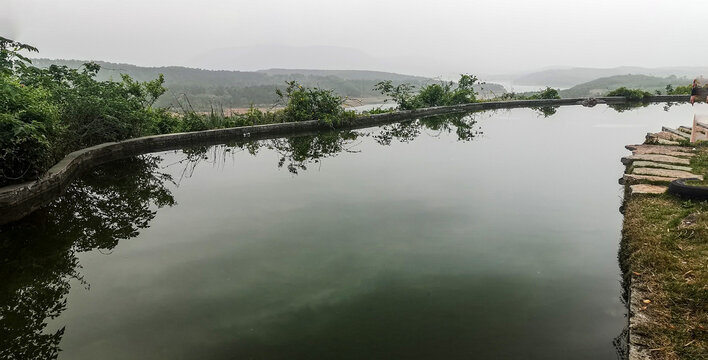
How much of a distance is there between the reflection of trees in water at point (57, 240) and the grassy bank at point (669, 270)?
3.18 m

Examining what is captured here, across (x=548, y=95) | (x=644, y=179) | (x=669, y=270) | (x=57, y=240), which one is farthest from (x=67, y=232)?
(x=548, y=95)

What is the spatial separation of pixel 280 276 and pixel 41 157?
146 inches

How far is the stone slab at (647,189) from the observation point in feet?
13.3

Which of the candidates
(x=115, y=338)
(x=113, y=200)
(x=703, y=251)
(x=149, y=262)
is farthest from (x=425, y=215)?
(x=113, y=200)

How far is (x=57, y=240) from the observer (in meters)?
3.42

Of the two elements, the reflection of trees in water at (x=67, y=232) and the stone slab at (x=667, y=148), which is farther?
the stone slab at (x=667, y=148)

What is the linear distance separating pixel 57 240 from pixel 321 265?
2422mm

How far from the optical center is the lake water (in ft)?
7.00

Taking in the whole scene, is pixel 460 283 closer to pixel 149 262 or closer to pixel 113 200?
pixel 149 262

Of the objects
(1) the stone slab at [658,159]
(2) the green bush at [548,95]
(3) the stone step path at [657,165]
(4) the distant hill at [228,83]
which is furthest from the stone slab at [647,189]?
(4) the distant hill at [228,83]

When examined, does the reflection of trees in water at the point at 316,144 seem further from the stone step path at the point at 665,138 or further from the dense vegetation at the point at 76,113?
the stone step path at the point at 665,138

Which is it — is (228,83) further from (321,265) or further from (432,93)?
(321,265)

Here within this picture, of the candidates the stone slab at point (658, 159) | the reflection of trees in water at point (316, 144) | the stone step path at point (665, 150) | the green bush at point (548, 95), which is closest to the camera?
the stone slab at point (658, 159)

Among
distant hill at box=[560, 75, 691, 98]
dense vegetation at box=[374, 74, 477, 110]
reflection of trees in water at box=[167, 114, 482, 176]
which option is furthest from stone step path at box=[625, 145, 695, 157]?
distant hill at box=[560, 75, 691, 98]
